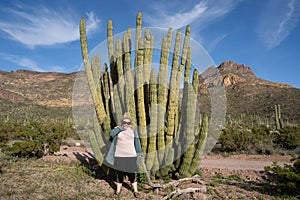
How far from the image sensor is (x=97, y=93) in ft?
Result: 19.8

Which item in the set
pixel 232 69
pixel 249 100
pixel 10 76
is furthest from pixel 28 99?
pixel 232 69

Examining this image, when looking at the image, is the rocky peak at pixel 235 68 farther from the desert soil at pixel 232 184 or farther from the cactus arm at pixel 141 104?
the cactus arm at pixel 141 104

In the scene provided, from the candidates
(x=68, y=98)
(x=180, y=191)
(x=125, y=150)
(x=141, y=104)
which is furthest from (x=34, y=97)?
(x=180, y=191)

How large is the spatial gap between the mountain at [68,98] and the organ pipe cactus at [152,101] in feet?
85.6

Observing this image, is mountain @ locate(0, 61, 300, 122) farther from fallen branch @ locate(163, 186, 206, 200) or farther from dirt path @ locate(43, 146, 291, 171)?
fallen branch @ locate(163, 186, 206, 200)

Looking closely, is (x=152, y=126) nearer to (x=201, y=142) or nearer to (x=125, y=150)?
(x=125, y=150)

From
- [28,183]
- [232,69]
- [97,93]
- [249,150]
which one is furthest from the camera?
[232,69]

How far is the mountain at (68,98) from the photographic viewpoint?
39.1 m

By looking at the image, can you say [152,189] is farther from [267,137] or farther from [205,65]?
[267,137]

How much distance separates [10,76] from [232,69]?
230 ft

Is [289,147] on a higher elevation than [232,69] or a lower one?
lower

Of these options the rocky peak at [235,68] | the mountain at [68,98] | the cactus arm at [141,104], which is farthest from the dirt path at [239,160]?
the rocky peak at [235,68]

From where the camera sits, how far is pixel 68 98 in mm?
57094

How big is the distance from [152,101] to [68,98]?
180ft
